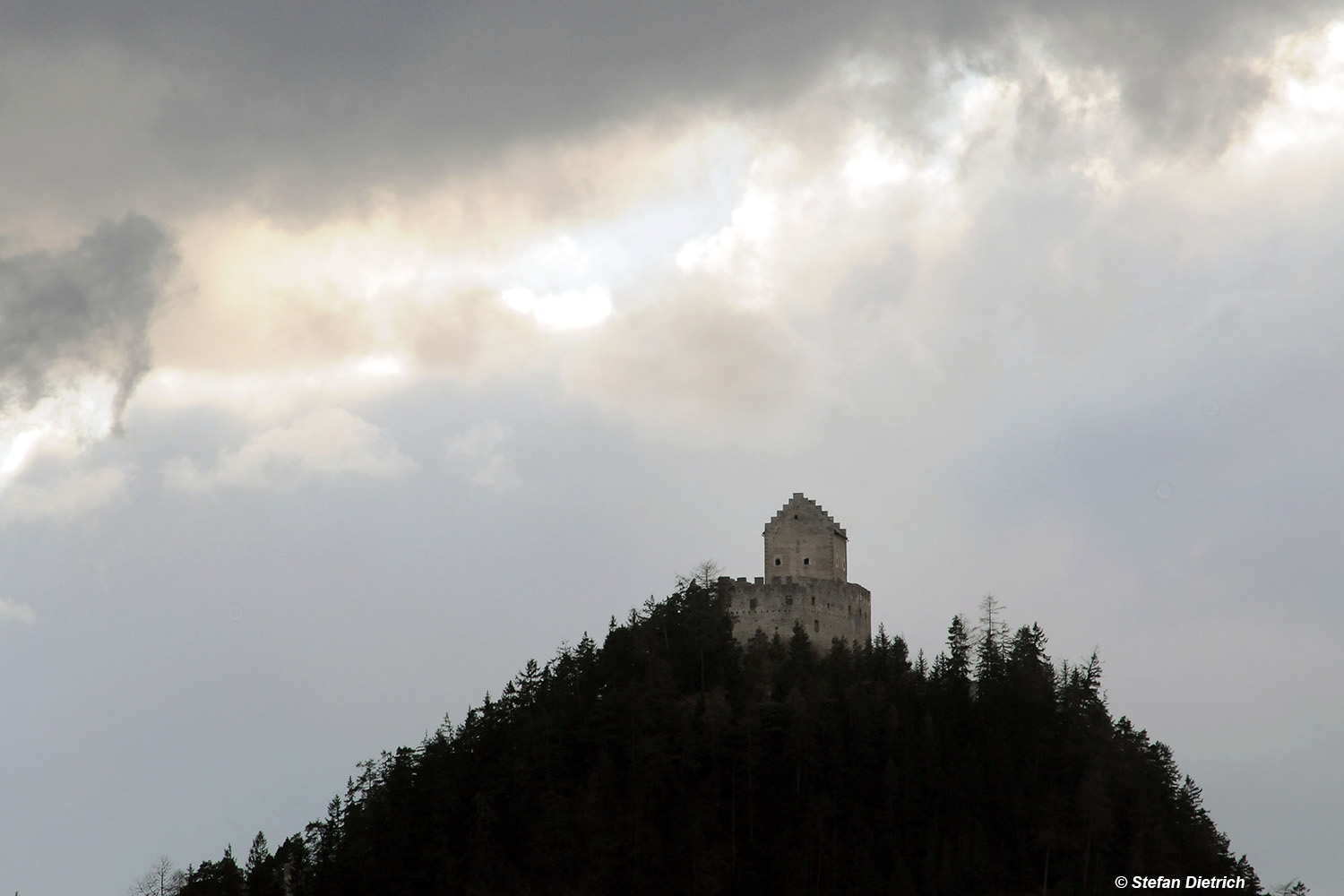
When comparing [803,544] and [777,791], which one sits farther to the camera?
[803,544]

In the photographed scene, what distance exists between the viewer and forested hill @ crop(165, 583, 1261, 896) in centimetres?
8006

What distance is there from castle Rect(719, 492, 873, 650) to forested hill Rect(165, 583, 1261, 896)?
208 cm

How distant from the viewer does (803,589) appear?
310ft

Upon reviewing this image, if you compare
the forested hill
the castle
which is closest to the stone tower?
the castle

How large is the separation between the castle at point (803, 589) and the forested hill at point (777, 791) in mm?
2078

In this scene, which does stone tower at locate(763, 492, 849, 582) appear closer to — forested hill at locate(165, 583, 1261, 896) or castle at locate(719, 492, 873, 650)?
castle at locate(719, 492, 873, 650)

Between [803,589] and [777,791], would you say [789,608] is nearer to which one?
[803,589]

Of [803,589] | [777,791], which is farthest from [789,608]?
[777,791]

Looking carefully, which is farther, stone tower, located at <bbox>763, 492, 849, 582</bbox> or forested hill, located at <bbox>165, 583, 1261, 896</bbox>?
stone tower, located at <bbox>763, 492, 849, 582</bbox>

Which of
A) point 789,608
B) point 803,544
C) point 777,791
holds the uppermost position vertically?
point 803,544

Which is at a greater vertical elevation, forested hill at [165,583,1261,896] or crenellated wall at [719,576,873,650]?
crenellated wall at [719,576,873,650]

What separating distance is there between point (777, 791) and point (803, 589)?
14628 mm

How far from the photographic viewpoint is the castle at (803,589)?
308 ft

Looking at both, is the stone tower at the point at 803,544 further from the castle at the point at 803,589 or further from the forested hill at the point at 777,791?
the forested hill at the point at 777,791
